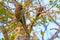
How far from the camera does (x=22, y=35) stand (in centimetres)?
390

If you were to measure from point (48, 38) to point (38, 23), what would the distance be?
432mm

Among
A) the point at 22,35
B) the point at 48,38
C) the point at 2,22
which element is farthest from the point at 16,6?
the point at 48,38

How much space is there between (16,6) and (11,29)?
28.5 inches

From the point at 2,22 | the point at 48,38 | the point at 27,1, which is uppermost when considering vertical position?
the point at 27,1

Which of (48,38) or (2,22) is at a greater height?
(2,22)

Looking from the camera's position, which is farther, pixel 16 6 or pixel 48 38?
pixel 48 38

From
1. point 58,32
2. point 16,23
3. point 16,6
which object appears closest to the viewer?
point 16,6

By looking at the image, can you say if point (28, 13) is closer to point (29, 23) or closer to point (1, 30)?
point (29, 23)

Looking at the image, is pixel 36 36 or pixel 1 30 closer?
pixel 1 30

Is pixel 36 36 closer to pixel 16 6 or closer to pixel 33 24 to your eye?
pixel 33 24

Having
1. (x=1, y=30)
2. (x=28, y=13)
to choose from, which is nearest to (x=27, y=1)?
(x=28, y=13)

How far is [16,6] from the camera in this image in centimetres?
346

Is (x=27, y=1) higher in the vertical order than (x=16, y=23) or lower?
higher

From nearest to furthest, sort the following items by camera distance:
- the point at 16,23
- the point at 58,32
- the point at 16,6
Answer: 1. the point at 16,6
2. the point at 16,23
3. the point at 58,32
